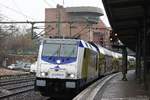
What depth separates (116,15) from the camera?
25172mm

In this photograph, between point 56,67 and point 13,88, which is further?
point 13,88

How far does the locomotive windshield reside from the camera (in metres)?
21.5

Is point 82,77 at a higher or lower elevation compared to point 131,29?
lower

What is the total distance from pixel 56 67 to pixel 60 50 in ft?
3.26

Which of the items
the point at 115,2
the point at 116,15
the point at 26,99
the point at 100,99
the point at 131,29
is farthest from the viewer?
the point at 131,29

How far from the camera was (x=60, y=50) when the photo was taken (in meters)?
21.6

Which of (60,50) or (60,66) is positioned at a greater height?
(60,50)

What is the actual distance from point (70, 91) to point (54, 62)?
4.83 feet

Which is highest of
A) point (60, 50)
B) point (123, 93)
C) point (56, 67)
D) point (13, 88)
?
point (60, 50)

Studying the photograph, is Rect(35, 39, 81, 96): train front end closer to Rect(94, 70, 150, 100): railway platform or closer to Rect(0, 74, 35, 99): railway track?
Rect(94, 70, 150, 100): railway platform

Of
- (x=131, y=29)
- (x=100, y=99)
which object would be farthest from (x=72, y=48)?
(x=131, y=29)

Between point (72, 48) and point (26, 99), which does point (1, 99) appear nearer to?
point (26, 99)

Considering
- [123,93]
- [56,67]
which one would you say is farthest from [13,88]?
[123,93]

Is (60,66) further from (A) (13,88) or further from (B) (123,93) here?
(A) (13,88)
